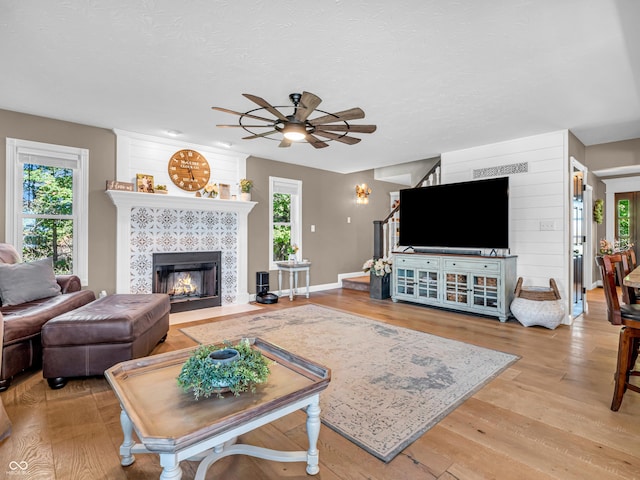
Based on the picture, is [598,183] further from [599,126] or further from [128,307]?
[128,307]

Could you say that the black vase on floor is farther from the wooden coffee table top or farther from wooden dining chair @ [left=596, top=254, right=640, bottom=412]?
the wooden coffee table top

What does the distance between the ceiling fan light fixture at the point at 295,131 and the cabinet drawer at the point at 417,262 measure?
9.91ft

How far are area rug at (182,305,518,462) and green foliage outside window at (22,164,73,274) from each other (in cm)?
186

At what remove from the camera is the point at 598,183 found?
22.2 feet

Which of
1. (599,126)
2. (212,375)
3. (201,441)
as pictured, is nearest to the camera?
(201,441)

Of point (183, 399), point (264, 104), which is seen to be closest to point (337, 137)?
point (264, 104)

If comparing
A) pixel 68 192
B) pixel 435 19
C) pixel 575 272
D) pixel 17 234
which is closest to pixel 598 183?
pixel 575 272

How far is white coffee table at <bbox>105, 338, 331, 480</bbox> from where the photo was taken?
3.71 ft

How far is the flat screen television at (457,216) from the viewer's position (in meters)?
4.43

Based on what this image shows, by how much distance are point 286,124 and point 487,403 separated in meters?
2.59

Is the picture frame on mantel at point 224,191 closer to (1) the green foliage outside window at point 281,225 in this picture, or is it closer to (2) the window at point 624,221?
(1) the green foliage outside window at point 281,225

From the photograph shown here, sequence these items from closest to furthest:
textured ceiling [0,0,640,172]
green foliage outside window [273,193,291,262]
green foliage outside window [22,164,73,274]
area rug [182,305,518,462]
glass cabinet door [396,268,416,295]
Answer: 1. area rug [182,305,518,462]
2. textured ceiling [0,0,640,172]
3. green foliage outside window [22,164,73,274]
4. glass cabinet door [396,268,416,295]
5. green foliage outside window [273,193,291,262]

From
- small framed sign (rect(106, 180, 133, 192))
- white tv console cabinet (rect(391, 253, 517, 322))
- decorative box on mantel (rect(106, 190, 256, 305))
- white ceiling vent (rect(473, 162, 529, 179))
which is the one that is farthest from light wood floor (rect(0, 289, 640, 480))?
white ceiling vent (rect(473, 162, 529, 179))

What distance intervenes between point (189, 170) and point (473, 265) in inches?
171
